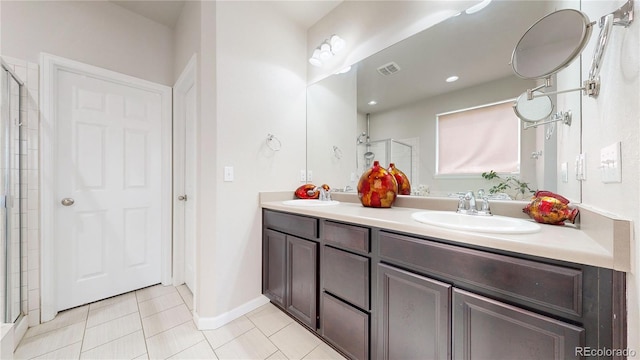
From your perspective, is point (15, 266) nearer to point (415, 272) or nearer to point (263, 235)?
point (263, 235)

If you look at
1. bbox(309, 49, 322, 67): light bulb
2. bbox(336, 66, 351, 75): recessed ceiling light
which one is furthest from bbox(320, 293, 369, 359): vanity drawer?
bbox(309, 49, 322, 67): light bulb

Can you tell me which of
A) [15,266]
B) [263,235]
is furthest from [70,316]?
[263,235]

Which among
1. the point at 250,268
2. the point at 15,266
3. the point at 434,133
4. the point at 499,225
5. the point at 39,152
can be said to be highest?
the point at 434,133

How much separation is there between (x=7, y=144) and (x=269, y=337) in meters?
2.04

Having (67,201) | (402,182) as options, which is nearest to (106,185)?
(67,201)

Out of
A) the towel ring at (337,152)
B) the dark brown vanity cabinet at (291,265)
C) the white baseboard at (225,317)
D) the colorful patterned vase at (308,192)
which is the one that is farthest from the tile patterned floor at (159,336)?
the towel ring at (337,152)

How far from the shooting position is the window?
3.88 ft

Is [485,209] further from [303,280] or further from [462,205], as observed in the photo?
[303,280]

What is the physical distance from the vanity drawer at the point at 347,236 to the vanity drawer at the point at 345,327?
0.32 m

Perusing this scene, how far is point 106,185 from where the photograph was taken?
1.94 m

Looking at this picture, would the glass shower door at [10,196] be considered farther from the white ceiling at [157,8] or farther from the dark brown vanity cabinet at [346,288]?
the dark brown vanity cabinet at [346,288]

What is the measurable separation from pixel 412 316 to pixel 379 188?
75 centimetres

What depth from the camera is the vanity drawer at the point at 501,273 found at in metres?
0.62

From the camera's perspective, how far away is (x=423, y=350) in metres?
0.89
